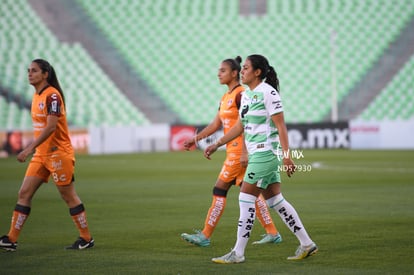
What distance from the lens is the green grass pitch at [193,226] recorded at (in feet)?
26.0

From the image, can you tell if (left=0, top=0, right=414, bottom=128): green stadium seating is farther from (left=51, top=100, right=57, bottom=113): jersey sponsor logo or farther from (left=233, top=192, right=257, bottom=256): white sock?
(left=233, top=192, right=257, bottom=256): white sock

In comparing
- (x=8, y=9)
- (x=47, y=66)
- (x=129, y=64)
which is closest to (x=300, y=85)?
(x=129, y=64)

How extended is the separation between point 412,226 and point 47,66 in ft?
16.8

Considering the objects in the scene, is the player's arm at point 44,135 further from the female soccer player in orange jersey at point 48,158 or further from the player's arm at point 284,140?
the player's arm at point 284,140

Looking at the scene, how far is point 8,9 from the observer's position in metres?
43.2

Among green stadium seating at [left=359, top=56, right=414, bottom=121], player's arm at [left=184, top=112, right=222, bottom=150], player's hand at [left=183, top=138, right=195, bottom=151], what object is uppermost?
player's arm at [left=184, top=112, right=222, bottom=150]

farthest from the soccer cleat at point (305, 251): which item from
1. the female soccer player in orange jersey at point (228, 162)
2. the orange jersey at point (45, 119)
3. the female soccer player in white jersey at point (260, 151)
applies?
the orange jersey at point (45, 119)

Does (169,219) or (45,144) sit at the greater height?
(45,144)

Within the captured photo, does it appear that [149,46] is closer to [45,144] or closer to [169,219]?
[169,219]

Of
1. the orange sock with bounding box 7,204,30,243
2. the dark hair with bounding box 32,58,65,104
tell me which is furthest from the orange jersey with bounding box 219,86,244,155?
the orange sock with bounding box 7,204,30,243

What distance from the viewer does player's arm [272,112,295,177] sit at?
25.4 feet

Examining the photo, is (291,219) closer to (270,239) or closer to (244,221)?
(244,221)

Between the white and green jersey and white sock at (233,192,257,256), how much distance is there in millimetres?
461

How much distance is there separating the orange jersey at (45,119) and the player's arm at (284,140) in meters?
2.51
